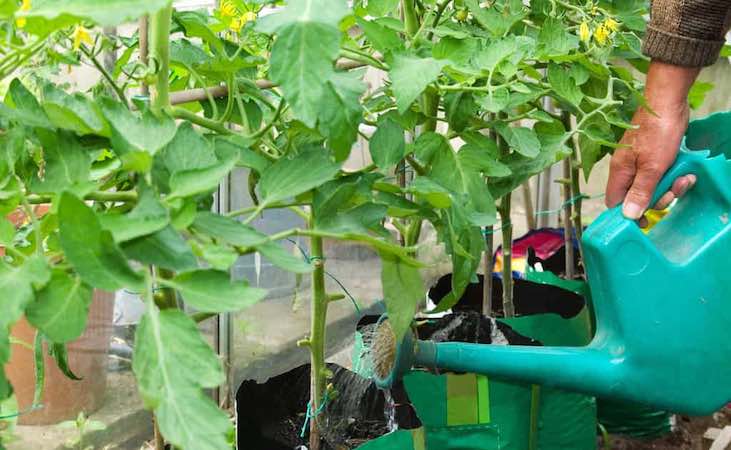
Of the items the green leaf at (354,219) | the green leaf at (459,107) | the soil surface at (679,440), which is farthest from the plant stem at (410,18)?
the soil surface at (679,440)

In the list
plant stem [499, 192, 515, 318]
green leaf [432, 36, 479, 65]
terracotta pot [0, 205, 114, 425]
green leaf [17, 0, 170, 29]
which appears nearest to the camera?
green leaf [17, 0, 170, 29]

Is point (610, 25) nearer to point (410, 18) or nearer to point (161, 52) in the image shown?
point (410, 18)

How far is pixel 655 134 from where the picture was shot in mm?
868

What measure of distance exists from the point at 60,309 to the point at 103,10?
6.0 inches

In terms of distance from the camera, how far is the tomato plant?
41 centimetres

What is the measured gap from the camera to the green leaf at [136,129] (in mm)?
468

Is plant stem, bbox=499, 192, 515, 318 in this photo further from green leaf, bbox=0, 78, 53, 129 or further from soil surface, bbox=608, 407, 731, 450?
green leaf, bbox=0, 78, 53, 129

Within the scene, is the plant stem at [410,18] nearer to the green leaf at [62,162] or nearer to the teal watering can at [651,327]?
the teal watering can at [651,327]

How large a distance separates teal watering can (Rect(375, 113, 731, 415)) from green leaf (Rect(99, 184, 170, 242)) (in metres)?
0.47

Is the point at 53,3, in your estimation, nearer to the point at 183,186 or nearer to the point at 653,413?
the point at 183,186

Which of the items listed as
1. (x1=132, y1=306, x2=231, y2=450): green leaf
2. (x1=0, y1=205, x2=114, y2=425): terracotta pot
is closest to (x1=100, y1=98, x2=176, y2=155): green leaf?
(x1=132, y1=306, x2=231, y2=450): green leaf

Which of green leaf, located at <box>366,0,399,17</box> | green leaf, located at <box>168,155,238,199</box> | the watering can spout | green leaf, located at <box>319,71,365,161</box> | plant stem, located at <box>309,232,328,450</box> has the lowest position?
the watering can spout

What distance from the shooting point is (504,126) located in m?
0.75

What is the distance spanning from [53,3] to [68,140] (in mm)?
105
